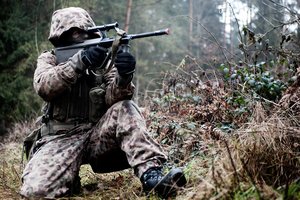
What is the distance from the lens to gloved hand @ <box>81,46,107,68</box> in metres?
3.16

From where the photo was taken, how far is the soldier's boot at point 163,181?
8.87ft

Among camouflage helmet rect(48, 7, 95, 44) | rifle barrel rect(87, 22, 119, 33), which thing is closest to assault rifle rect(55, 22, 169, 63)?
rifle barrel rect(87, 22, 119, 33)

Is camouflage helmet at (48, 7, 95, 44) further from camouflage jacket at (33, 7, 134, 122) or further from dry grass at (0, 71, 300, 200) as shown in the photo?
dry grass at (0, 71, 300, 200)

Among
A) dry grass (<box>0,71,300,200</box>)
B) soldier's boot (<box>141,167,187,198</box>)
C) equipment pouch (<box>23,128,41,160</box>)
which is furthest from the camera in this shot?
equipment pouch (<box>23,128,41,160</box>)

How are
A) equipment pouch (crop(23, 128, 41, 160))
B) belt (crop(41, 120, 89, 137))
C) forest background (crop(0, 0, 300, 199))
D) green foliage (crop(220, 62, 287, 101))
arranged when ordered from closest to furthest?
forest background (crop(0, 0, 300, 199))
belt (crop(41, 120, 89, 137))
equipment pouch (crop(23, 128, 41, 160))
green foliage (crop(220, 62, 287, 101))

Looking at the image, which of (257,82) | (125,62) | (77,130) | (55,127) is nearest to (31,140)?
(55,127)

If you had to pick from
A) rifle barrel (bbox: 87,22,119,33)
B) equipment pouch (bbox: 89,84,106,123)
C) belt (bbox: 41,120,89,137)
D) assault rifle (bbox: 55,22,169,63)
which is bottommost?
belt (bbox: 41,120,89,137)

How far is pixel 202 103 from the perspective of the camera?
18.0ft

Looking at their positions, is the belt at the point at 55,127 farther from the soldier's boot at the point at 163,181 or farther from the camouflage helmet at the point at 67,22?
the soldier's boot at the point at 163,181

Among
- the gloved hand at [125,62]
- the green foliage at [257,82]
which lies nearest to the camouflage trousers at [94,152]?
the gloved hand at [125,62]

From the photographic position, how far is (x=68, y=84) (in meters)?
3.28

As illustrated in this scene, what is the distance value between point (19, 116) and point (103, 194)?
347 inches

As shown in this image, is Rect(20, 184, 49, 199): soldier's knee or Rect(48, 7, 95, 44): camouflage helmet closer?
Rect(20, 184, 49, 199): soldier's knee

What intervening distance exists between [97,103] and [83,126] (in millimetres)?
260
